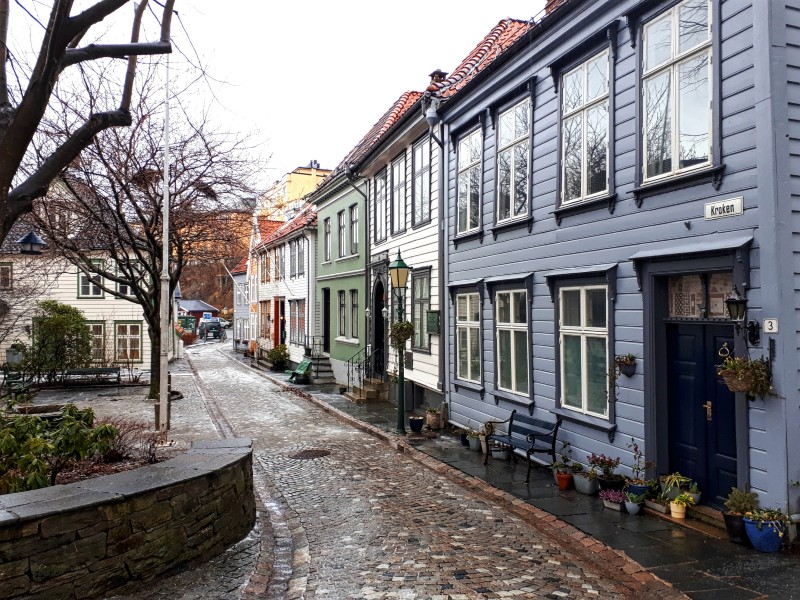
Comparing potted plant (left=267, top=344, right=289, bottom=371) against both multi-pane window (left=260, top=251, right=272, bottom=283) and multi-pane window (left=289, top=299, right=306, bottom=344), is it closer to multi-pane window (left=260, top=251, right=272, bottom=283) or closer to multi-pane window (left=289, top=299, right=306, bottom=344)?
multi-pane window (left=289, top=299, right=306, bottom=344)

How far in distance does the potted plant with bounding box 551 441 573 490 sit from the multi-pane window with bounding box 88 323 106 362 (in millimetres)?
24255

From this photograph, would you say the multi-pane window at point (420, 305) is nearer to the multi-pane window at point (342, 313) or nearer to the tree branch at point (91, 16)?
the multi-pane window at point (342, 313)

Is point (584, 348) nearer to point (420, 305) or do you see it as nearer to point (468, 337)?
point (468, 337)

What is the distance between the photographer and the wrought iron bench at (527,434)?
9.13 meters

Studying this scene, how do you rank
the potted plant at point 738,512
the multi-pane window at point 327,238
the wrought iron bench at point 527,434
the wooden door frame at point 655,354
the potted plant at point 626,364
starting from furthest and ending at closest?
1. the multi-pane window at point 327,238
2. the wrought iron bench at point 527,434
3. the potted plant at point 626,364
4. the wooden door frame at point 655,354
5. the potted plant at point 738,512

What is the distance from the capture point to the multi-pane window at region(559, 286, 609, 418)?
8.55m

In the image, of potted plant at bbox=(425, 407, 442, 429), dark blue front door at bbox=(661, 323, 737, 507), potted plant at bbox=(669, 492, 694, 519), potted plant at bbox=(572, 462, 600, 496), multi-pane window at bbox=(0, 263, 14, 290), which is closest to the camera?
dark blue front door at bbox=(661, 323, 737, 507)

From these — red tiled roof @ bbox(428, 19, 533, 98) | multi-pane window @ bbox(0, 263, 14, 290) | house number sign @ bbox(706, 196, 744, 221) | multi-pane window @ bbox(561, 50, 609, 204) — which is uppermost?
red tiled roof @ bbox(428, 19, 533, 98)

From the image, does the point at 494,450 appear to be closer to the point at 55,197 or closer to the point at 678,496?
the point at 678,496

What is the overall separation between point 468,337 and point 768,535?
24.0ft

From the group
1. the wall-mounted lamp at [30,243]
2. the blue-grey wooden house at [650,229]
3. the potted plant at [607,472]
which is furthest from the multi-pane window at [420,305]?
the wall-mounted lamp at [30,243]

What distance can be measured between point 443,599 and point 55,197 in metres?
16.1

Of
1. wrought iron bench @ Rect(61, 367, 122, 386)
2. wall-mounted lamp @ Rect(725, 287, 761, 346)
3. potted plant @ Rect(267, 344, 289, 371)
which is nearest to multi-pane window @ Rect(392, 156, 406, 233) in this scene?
wall-mounted lamp @ Rect(725, 287, 761, 346)

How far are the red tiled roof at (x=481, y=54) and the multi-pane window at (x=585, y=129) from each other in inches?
175
